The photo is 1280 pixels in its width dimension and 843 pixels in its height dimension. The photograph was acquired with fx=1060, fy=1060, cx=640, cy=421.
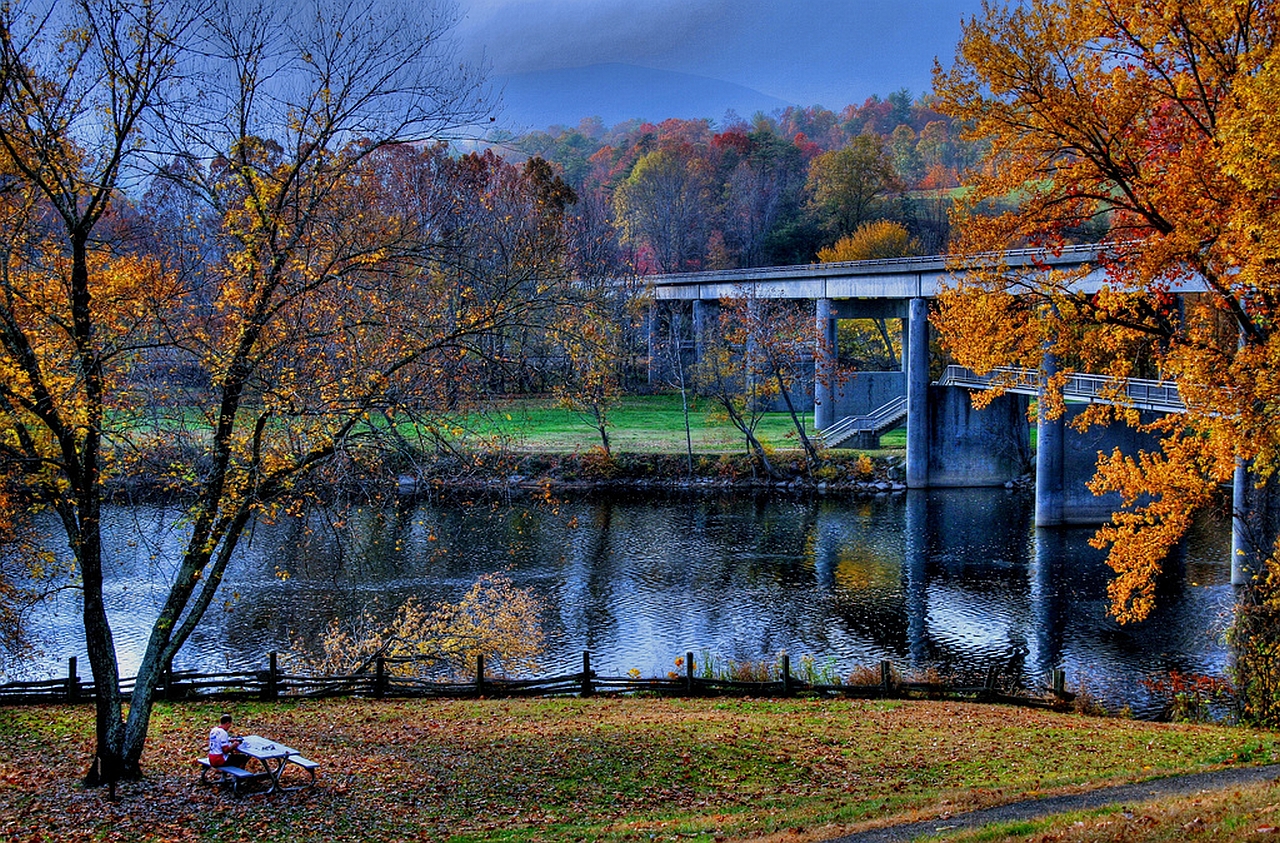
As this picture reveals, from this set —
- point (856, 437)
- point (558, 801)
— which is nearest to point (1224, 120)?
point (558, 801)

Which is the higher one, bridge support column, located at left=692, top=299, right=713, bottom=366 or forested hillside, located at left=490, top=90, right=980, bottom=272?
forested hillside, located at left=490, top=90, right=980, bottom=272

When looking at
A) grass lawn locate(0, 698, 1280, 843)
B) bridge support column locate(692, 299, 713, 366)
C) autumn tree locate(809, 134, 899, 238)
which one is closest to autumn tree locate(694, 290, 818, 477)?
bridge support column locate(692, 299, 713, 366)

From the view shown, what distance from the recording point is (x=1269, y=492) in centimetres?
2370

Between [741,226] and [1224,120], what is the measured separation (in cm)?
9232

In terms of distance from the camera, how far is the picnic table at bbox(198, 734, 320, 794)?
1345 cm

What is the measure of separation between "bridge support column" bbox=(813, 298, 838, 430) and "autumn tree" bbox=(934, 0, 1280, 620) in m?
43.4

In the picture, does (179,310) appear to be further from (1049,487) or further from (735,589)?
(1049,487)

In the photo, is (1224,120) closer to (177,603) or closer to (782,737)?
(782,737)

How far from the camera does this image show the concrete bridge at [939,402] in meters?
45.8

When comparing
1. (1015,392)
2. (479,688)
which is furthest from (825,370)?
(479,688)

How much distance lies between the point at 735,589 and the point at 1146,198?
20.1 metres

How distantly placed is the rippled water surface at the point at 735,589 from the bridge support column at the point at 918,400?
779 centimetres

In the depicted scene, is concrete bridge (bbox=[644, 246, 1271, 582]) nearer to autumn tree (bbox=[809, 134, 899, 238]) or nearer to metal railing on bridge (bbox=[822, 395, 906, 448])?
metal railing on bridge (bbox=[822, 395, 906, 448])

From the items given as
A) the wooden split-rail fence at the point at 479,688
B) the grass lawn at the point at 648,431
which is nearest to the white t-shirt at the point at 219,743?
the wooden split-rail fence at the point at 479,688
